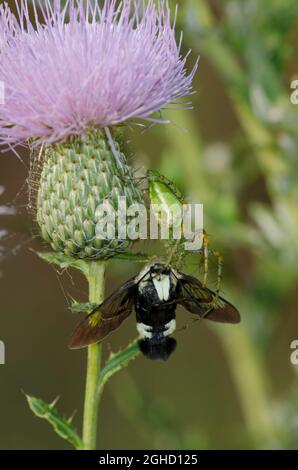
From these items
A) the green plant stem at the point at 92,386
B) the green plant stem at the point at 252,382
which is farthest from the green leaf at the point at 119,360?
the green plant stem at the point at 252,382

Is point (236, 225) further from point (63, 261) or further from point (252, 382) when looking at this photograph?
point (63, 261)

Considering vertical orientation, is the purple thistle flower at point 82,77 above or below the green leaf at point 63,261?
above

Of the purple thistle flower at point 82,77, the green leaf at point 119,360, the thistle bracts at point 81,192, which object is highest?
the purple thistle flower at point 82,77

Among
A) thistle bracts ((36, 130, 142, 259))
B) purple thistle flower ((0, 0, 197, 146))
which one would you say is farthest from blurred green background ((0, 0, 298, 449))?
purple thistle flower ((0, 0, 197, 146))

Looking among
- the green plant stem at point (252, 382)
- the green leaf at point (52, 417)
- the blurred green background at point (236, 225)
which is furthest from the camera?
the green plant stem at point (252, 382)

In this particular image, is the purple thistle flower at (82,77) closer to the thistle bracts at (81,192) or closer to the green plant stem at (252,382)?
the thistle bracts at (81,192)

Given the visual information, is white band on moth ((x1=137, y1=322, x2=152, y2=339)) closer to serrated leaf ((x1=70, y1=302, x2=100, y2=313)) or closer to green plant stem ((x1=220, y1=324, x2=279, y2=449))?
serrated leaf ((x1=70, y1=302, x2=100, y2=313))
